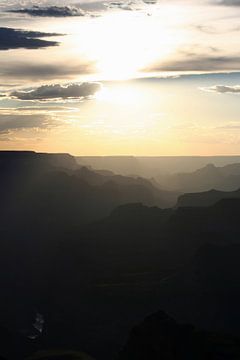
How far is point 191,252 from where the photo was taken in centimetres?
12469

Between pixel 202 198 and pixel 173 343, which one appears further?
pixel 202 198

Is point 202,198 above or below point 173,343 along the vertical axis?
below

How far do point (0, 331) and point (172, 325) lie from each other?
118ft

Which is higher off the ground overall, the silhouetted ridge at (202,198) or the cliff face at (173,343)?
the cliff face at (173,343)

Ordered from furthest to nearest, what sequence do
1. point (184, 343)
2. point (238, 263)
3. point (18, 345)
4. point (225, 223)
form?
point (225, 223) < point (238, 263) < point (18, 345) < point (184, 343)

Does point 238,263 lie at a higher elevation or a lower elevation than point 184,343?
lower

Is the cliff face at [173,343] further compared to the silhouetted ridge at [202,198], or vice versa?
the silhouetted ridge at [202,198]

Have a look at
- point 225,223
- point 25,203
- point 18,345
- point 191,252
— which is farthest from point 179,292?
point 25,203

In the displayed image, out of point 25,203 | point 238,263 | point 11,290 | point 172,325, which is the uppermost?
point 172,325

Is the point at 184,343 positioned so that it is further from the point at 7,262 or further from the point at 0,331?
the point at 7,262

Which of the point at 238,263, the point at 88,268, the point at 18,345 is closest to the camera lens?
the point at 18,345

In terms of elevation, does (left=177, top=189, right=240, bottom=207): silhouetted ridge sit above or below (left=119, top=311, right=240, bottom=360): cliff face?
below

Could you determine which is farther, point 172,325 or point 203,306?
point 203,306

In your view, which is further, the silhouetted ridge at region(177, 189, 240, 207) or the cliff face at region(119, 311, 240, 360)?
the silhouetted ridge at region(177, 189, 240, 207)
